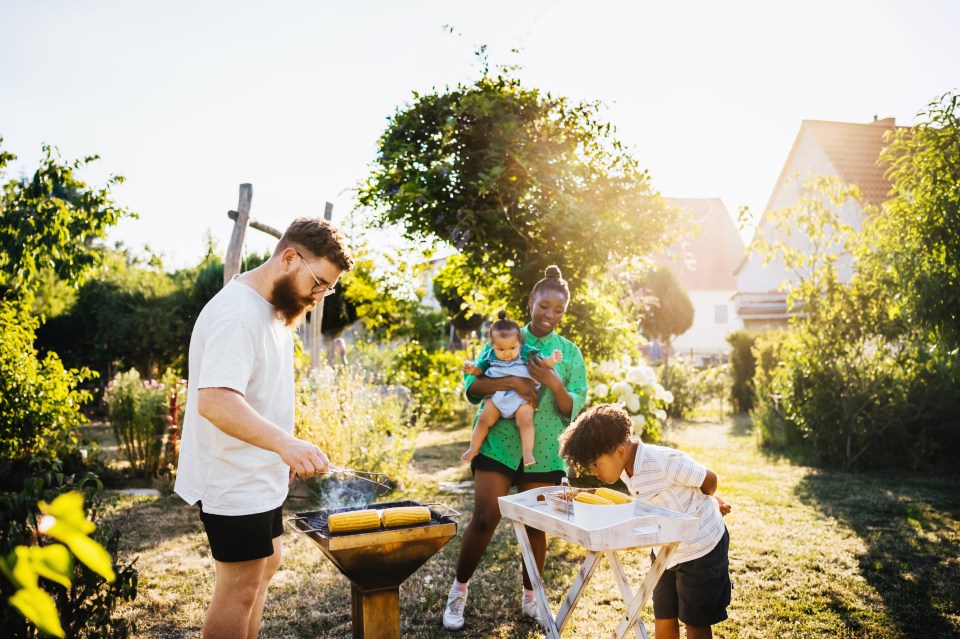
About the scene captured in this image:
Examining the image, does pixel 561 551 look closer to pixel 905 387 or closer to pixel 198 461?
pixel 198 461

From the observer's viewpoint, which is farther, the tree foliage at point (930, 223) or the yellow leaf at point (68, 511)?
the tree foliage at point (930, 223)

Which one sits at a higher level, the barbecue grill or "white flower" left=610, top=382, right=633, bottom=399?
"white flower" left=610, top=382, right=633, bottom=399

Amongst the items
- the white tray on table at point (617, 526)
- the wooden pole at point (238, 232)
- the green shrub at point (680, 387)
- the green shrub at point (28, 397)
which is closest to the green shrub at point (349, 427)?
the wooden pole at point (238, 232)

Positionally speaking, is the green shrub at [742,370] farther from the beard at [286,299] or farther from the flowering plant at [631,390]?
the beard at [286,299]

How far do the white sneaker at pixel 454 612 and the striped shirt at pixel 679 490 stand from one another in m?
1.38

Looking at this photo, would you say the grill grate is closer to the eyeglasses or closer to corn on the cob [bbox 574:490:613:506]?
corn on the cob [bbox 574:490:613:506]

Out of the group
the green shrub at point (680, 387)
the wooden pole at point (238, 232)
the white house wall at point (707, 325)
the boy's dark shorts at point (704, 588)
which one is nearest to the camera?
the boy's dark shorts at point (704, 588)

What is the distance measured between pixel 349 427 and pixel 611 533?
197 inches

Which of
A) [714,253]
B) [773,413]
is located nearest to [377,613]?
[773,413]

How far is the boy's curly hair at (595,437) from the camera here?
2887mm

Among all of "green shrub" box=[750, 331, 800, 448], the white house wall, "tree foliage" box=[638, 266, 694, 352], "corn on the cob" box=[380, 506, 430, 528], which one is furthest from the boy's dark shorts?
the white house wall

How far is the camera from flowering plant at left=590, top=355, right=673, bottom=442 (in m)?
7.15

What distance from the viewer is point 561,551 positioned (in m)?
5.23

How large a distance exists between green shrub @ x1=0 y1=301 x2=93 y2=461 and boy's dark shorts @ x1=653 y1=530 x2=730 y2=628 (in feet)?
17.9
